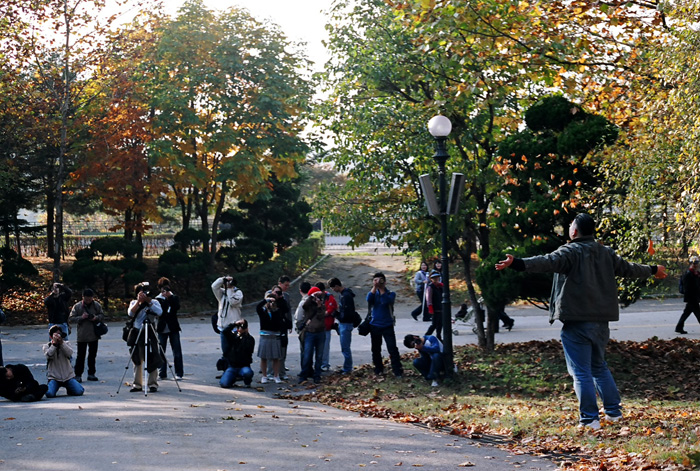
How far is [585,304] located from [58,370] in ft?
29.6

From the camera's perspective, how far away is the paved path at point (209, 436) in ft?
24.6

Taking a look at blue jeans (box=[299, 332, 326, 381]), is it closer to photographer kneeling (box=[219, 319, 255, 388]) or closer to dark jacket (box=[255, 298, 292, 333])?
dark jacket (box=[255, 298, 292, 333])

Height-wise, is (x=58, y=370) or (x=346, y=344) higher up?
(x=346, y=344)

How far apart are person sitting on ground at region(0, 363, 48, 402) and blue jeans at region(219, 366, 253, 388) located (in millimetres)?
3068

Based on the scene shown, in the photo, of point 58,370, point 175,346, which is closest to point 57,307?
point 175,346

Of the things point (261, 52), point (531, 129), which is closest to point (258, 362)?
point (531, 129)

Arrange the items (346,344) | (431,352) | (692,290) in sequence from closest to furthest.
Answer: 1. (431,352)
2. (346,344)
3. (692,290)

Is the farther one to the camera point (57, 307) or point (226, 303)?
point (57, 307)

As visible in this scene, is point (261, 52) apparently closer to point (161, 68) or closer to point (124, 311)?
point (161, 68)

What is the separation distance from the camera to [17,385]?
42.2 feet

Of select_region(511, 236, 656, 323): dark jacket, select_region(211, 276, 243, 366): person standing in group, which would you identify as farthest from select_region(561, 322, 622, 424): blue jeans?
select_region(211, 276, 243, 366): person standing in group

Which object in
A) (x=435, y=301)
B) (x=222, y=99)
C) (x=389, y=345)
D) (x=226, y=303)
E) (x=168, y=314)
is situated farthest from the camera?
(x=222, y=99)

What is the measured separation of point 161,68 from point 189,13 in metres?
2.63

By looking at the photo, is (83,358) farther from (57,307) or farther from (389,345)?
(389,345)
